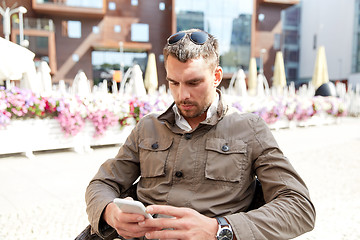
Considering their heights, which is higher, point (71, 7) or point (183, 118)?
point (71, 7)

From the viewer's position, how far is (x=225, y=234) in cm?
125

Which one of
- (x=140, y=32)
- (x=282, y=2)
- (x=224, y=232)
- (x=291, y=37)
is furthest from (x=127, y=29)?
(x=291, y=37)

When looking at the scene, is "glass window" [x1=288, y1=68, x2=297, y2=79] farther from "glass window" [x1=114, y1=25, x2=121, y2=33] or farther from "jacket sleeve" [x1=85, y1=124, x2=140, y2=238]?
"jacket sleeve" [x1=85, y1=124, x2=140, y2=238]

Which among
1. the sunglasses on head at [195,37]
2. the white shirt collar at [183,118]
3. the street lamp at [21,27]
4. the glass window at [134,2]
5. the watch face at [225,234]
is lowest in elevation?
the watch face at [225,234]

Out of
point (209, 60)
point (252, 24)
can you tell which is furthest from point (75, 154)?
point (252, 24)

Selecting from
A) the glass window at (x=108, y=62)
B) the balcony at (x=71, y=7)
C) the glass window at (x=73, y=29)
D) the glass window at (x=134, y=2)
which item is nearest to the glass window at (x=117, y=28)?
the balcony at (x=71, y=7)

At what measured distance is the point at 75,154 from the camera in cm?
714

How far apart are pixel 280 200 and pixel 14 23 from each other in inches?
991

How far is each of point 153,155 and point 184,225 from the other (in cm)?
56

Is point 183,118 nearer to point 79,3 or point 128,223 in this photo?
point 128,223

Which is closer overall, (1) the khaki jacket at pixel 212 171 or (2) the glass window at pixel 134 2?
(1) the khaki jacket at pixel 212 171

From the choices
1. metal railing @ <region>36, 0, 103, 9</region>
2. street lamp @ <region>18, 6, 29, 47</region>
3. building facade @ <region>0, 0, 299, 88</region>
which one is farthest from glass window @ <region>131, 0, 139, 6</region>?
street lamp @ <region>18, 6, 29, 47</region>

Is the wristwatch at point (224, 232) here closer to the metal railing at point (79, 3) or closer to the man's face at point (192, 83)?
the man's face at point (192, 83)

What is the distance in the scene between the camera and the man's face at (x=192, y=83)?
154 cm
